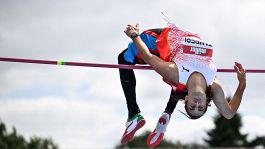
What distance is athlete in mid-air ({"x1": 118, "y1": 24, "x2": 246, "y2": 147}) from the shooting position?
A: 878cm

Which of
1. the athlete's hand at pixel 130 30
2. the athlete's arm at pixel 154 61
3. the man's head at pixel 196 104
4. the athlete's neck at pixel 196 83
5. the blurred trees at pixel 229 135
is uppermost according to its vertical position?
the athlete's hand at pixel 130 30

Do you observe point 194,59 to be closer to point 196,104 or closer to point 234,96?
point 196,104

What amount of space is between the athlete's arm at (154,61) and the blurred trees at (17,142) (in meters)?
31.6

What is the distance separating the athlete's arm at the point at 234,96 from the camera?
908cm

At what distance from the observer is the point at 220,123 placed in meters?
66.1

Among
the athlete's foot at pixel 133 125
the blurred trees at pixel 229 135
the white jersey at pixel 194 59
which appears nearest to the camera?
the white jersey at pixel 194 59

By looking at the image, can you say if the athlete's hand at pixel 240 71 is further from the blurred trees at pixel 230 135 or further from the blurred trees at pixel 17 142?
the blurred trees at pixel 230 135

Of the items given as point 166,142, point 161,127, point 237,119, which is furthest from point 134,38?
point 166,142

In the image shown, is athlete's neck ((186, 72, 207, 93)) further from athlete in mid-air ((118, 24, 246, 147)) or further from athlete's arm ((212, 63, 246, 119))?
athlete's arm ((212, 63, 246, 119))

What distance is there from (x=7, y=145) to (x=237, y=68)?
107 ft

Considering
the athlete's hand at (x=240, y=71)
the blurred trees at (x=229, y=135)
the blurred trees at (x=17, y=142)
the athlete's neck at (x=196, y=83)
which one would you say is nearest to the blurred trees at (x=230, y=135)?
the blurred trees at (x=229, y=135)

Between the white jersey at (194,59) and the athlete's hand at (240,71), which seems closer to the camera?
the white jersey at (194,59)

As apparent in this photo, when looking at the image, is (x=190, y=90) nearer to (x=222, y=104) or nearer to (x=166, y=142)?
(x=222, y=104)

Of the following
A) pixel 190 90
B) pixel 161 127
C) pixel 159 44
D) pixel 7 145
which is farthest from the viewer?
pixel 7 145
